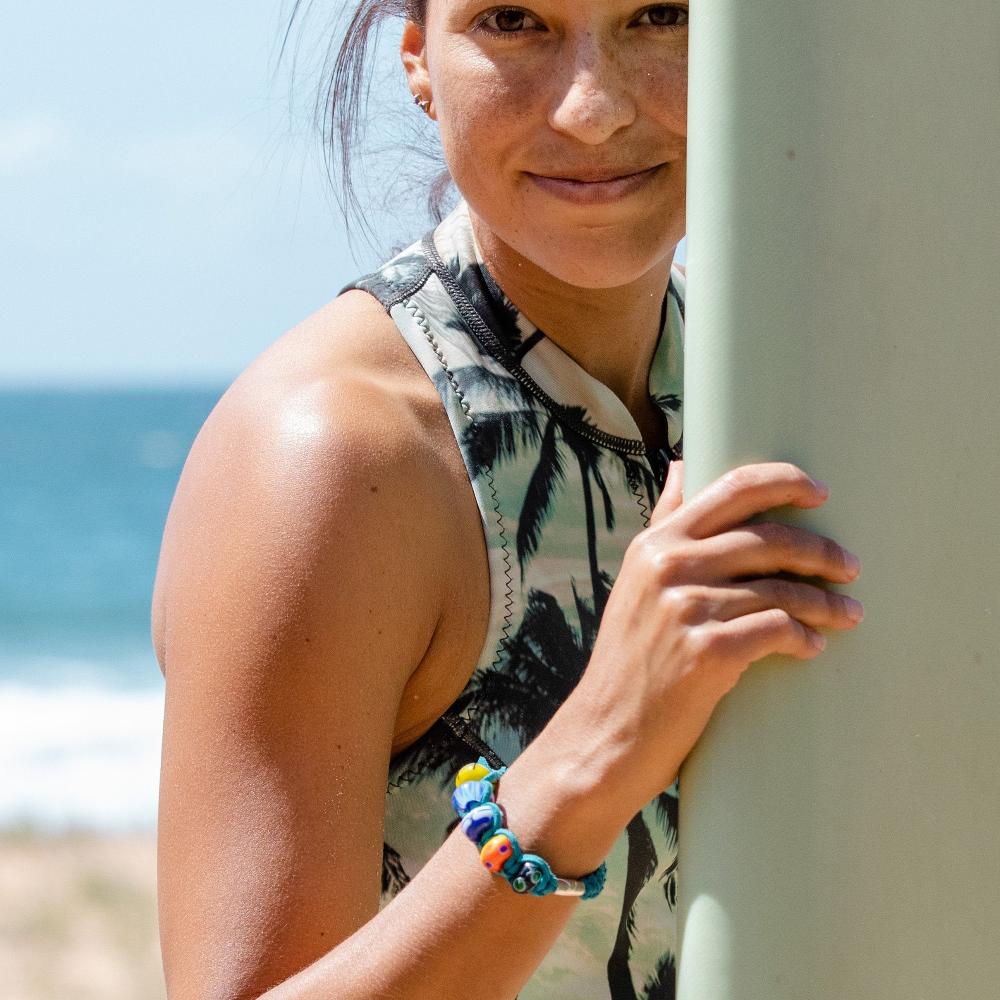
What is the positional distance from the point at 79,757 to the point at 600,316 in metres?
17.0

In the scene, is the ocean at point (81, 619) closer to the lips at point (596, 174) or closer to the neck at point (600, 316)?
the neck at point (600, 316)

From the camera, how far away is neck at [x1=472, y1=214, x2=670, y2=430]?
1.99m

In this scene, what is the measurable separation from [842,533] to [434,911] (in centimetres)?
52

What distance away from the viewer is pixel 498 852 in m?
1.33

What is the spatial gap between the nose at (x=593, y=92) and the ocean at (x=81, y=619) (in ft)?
45.0

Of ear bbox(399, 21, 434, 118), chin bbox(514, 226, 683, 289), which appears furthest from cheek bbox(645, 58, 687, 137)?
ear bbox(399, 21, 434, 118)

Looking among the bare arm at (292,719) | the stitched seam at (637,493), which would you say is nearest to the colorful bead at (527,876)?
the bare arm at (292,719)

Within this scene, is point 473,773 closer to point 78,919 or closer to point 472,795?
point 472,795

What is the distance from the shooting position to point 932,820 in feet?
3.70

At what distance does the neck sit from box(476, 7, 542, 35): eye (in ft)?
1.06

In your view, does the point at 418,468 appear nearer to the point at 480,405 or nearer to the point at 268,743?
the point at 480,405

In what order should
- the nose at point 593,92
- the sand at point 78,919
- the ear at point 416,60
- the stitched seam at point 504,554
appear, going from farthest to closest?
1. the sand at point 78,919
2. the ear at point 416,60
3. the stitched seam at point 504,554
4. the nose at point 593,92

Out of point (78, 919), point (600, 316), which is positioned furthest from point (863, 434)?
point (78, 919)

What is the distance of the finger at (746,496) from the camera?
1.11 meters
